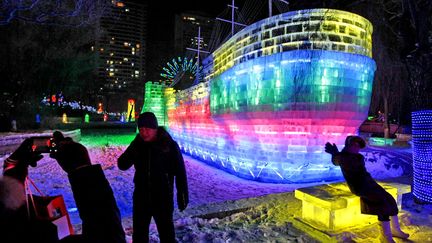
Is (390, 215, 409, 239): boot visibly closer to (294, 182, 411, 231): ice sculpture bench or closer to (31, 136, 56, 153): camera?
(294, 182, 411, 231): ice sculpture bench

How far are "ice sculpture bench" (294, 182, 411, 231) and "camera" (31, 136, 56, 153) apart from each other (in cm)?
316

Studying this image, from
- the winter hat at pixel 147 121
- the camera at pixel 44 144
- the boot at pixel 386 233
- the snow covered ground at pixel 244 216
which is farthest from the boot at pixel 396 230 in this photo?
the camera at pixel 44 144

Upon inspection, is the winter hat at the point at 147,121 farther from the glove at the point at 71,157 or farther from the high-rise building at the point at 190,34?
the high-rise building at the point at 190,34

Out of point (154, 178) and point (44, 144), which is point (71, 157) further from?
point (154, 178)

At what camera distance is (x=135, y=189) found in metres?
3.04

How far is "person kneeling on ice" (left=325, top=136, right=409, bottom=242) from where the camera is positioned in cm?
332

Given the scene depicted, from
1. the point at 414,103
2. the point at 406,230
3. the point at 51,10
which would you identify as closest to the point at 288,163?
the point at 414,103

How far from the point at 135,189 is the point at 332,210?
8.09 feet

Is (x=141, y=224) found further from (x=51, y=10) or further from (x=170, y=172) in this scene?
(x=51, y=10)

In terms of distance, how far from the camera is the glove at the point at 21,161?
1.87 m

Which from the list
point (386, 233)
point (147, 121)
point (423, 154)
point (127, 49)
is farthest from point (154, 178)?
point (127, 49)

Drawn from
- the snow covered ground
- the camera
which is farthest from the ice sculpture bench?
the camera

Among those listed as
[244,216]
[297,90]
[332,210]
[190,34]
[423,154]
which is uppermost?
[190,34]

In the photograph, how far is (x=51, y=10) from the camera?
12359 mm
